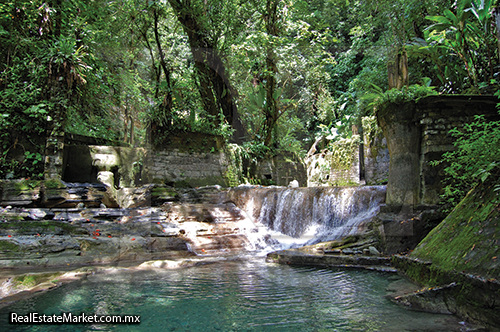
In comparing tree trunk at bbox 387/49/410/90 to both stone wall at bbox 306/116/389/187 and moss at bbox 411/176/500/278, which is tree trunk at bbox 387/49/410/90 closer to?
moss at bbox 411/176/500/278

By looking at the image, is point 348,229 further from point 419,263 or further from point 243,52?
point 243,52

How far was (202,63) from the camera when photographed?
1282 centimetres

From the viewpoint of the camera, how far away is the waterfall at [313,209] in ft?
22.3

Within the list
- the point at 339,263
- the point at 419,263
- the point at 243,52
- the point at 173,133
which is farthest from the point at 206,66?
the point at 419,263

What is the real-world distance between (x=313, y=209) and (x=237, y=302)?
4.99 metres

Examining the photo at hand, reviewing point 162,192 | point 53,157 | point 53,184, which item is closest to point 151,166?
point 162,192

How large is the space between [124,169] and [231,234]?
541cm

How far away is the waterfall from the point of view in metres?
6.80

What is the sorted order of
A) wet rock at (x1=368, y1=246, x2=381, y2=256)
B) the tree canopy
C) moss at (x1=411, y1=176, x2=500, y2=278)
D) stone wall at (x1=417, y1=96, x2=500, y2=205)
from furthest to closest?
the tree canopy
stone wall at (x1=417, y1=96, x2=500, y2=205)
wet rock at (x1=368, y1=246, x2=381, y2=256)
moss at (x1=411, y1=176, x2=500, y2=278)

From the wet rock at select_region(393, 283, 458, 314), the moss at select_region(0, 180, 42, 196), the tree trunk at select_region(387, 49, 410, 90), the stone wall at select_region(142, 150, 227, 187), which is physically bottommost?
the wet rock at select_region(393, 283, 458, 314)

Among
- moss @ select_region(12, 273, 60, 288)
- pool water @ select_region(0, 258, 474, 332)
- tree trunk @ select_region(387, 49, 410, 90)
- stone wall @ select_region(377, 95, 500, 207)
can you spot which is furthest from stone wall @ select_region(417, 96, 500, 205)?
moss @ select_region(12, 273, 60, 288)

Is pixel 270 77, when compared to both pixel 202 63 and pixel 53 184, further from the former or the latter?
pixel 53 184

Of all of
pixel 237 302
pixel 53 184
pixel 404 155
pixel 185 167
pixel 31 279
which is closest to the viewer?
pixel 237 302

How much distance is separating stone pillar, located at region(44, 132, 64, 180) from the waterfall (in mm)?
4844
